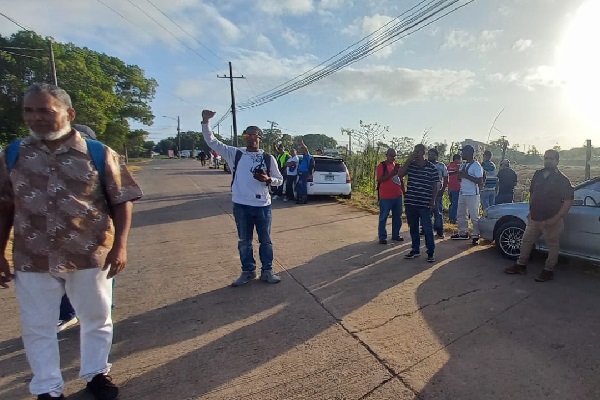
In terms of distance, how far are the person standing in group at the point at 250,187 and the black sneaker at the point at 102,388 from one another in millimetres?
2142

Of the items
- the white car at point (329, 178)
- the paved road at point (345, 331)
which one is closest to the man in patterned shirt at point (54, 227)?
the paved road at point (345, 331)

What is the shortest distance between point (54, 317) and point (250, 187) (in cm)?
245

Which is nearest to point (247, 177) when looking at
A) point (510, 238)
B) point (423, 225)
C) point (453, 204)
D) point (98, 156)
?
point (98, 156)

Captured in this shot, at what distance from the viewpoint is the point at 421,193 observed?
18.8 feet

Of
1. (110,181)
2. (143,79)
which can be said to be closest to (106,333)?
(110,181)

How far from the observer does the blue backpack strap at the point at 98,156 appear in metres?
2.46

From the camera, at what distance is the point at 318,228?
320 inches

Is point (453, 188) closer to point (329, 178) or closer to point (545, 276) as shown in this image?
A: point (545, 276)

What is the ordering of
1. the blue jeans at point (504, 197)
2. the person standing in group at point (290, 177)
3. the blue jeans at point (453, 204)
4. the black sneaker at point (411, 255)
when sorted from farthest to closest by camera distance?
1. the person standing in group at point (290, 177)
2. the blue jeans at point (504, 197)
3. the blue jeans at point (453, 204)
4. the black sneaker at point (411, 255)

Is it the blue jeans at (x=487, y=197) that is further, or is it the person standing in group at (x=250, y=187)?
the blue jeans at (x=487, y=197)

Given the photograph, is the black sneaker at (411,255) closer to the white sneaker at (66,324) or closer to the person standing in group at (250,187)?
the person standing in group at (250,187)

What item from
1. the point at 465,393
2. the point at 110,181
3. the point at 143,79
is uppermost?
the point at 143,79

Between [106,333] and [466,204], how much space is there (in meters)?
6.30

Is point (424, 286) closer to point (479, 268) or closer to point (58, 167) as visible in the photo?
point (479, 268)
